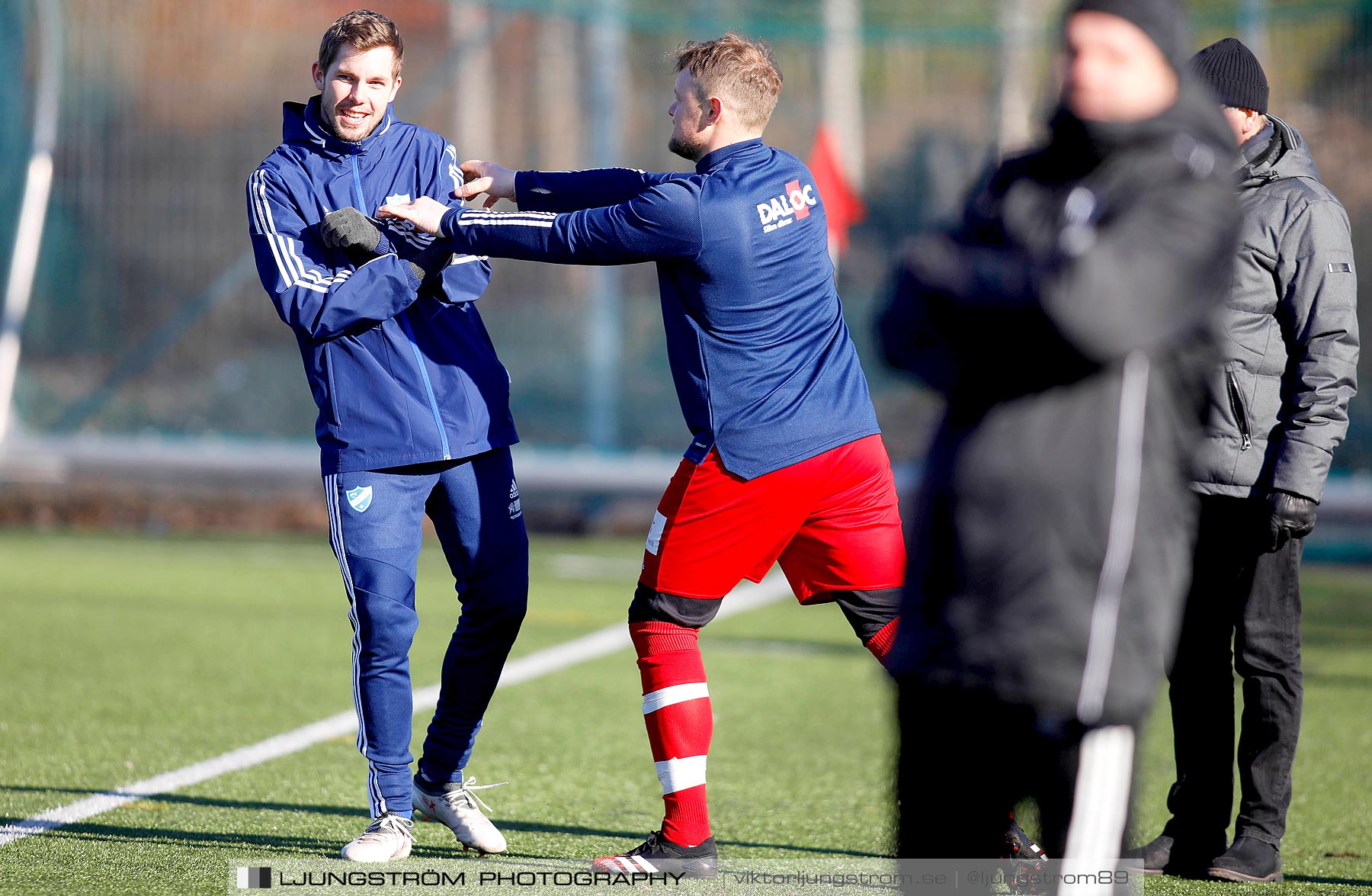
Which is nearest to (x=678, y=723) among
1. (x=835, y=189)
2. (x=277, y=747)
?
(x=277, y=747)

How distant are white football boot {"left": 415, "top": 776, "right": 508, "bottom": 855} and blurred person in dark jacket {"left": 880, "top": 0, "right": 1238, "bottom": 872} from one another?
217 centimetres

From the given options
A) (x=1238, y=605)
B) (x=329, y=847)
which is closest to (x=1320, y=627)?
(x=1238, y=605)

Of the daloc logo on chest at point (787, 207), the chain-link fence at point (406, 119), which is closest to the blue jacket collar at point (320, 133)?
the daloc logo on chest at point (787, 207)

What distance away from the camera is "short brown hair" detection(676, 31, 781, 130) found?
3879 millimetres

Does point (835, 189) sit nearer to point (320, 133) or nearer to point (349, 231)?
point (320, 133)

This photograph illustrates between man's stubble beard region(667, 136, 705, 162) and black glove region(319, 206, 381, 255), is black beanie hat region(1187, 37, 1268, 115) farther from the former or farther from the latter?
black glove region(319, 206, 381, 255)

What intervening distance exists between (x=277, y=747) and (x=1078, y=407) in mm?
4174

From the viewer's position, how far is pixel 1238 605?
425 centimetres

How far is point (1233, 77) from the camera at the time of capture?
13.6ft

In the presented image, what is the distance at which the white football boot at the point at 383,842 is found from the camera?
3.97 metres

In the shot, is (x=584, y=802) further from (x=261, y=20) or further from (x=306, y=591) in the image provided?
(x=261, y=20)

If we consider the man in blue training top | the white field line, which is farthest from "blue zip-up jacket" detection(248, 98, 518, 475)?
the white field line

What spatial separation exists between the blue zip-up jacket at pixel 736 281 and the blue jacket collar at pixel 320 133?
1.78 feet

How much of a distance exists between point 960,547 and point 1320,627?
25.1 ft
